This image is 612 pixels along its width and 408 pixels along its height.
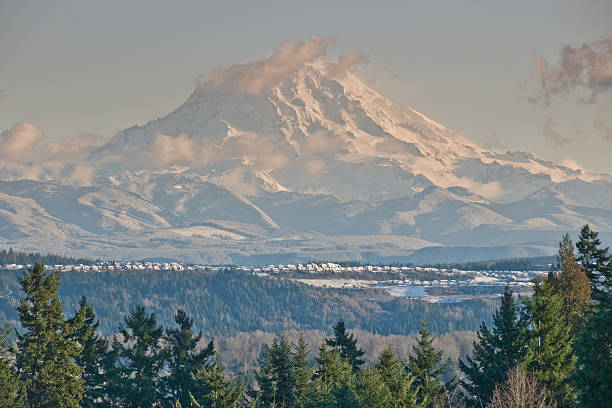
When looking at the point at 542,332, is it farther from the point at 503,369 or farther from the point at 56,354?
the point at 56,354

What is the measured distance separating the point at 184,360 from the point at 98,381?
355 inches

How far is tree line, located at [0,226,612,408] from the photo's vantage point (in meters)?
89.3

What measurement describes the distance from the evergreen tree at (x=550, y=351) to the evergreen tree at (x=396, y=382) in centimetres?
1146

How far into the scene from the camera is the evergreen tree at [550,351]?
93625mm

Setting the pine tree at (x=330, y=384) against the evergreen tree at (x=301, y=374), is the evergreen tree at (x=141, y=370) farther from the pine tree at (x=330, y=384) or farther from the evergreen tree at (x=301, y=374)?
the pine tree at (x=330, y=384)

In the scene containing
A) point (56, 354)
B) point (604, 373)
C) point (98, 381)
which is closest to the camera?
point (604, 373)

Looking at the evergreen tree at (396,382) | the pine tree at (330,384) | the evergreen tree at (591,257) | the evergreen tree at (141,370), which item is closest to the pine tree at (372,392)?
the evergreen tree at (396,382)

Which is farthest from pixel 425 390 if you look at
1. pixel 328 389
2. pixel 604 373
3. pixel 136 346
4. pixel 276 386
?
pixel 136 346

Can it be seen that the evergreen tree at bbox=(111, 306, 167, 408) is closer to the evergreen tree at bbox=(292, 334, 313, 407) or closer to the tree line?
the tree line

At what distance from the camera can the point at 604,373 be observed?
7044cm

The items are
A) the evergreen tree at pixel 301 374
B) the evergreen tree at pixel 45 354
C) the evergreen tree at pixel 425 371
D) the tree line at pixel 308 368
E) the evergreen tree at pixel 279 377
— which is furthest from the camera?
the evergreen tree at pixel 279 377

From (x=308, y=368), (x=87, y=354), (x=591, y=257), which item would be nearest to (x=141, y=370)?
(x=87, y=354)

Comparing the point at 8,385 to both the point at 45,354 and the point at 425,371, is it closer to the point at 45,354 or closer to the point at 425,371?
the point at 45,354

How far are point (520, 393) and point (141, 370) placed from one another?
38.5 meters
